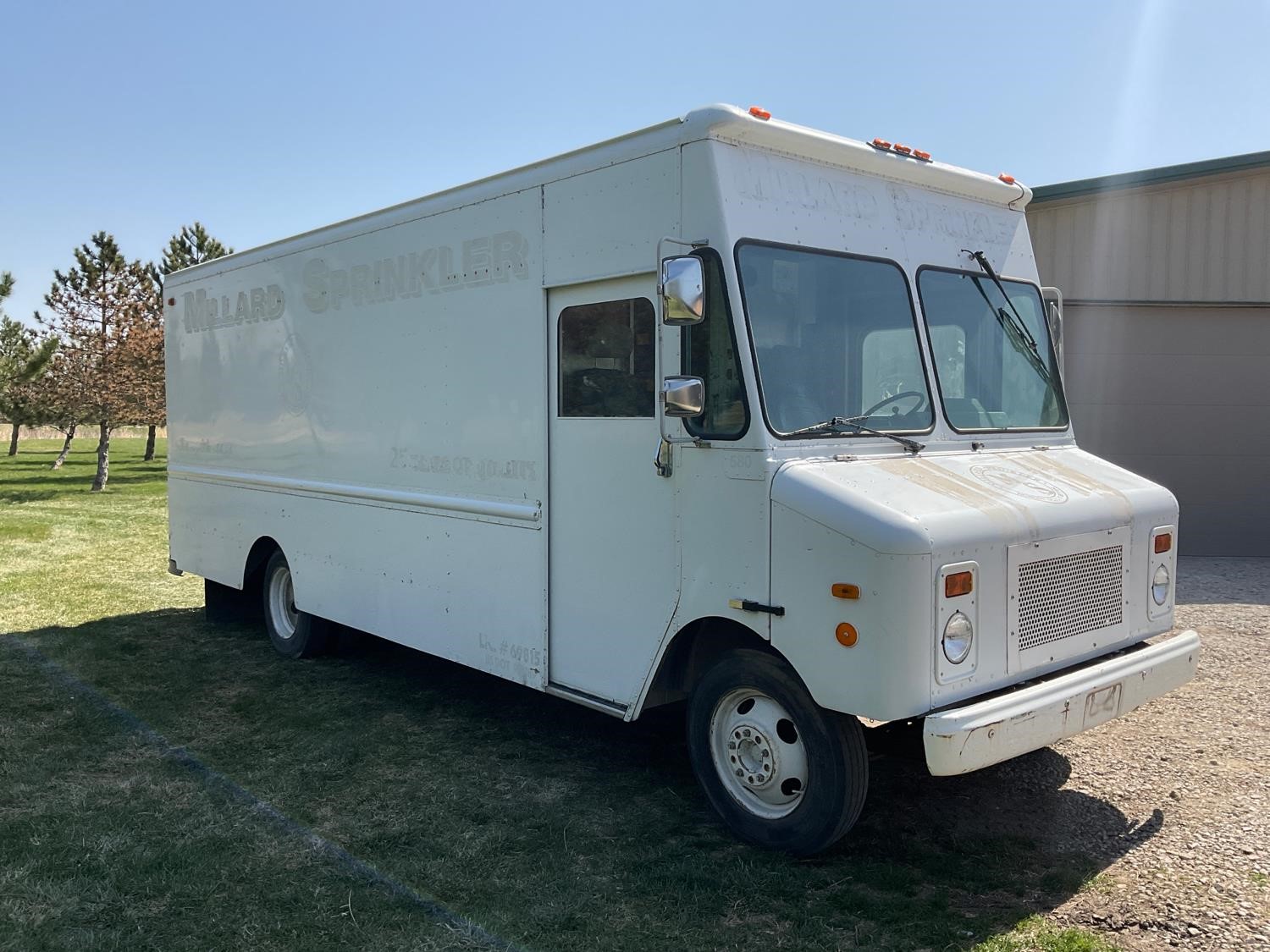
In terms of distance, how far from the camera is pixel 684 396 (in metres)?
4.05

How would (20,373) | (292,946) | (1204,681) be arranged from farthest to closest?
1. (20,373)
2. (1204,681)
3. (292,946)

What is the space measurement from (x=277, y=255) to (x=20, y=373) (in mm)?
24105

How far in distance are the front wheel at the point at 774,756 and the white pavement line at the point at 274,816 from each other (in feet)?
3.86

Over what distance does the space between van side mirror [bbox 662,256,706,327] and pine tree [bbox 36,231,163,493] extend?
2313 cm

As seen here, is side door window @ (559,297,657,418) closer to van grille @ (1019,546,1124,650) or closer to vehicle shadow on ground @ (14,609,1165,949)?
van grille @ (1019,546,1124,650)

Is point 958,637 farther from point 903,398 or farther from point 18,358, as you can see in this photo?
point 18,358

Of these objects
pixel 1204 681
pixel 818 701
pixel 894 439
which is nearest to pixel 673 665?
pixel 818 701

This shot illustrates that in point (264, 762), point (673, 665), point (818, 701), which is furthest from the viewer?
point (264, 762)

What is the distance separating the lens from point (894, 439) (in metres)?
4.45

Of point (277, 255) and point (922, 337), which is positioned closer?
point (922, 337)

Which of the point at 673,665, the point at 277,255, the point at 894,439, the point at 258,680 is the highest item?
the point at 277,255

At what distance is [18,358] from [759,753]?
29.1 metres

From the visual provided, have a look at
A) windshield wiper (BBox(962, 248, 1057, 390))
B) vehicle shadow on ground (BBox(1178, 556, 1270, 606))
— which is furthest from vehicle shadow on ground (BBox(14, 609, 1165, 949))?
vehicle shadow on ground (BBox(1178, 556, 1270, 606))

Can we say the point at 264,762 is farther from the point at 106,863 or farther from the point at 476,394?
the point at 476,394
